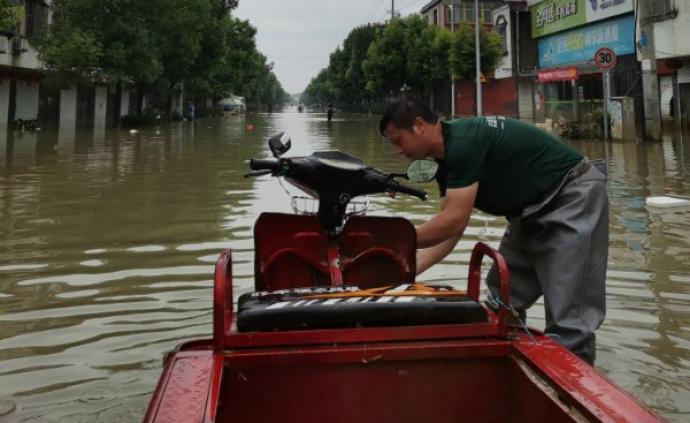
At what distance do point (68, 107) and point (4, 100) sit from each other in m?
4.83

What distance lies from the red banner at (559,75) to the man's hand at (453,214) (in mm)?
23004

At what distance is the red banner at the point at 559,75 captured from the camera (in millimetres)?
24219

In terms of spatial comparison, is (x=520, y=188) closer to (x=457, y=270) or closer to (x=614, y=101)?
(x=457, y=270)

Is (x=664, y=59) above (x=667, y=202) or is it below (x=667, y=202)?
above

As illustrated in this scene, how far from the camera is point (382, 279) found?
2.77 meters

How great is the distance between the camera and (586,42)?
92.6 feet

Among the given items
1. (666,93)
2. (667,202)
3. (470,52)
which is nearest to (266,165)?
(667,202)

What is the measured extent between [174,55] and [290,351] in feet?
114

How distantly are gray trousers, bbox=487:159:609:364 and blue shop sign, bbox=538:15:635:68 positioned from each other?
82.7 feet

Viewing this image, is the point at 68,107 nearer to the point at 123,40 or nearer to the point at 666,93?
the point at 123,40

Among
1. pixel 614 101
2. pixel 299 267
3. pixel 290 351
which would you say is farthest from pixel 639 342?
pixel 614 101

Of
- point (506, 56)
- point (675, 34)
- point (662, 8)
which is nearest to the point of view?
point (675, 34)

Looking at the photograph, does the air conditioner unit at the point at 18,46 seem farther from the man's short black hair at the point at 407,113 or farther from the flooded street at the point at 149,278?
the man's short black hair at the point at 407,113

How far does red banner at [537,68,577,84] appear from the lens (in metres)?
24.2
